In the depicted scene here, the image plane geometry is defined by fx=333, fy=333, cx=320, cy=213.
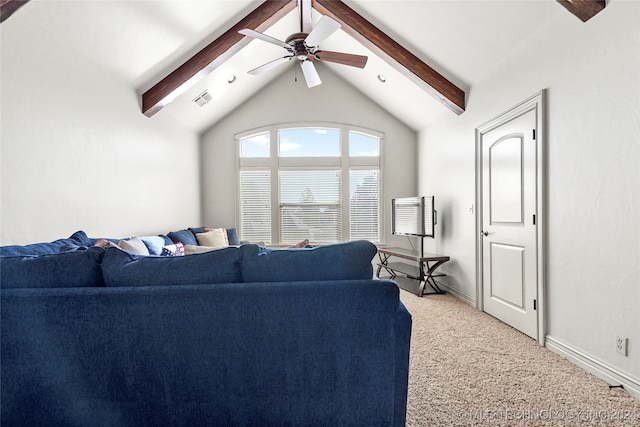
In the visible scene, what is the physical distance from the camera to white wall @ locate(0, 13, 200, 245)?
86.9 inches

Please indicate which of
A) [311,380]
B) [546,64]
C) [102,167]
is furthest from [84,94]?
[546,64]

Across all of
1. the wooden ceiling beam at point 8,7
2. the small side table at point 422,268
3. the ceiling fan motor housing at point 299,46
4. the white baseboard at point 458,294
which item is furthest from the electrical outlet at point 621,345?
the wooden ceiling beam at point 8,7

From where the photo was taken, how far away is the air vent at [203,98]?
4.57m

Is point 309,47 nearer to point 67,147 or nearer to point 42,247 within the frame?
point 67,147

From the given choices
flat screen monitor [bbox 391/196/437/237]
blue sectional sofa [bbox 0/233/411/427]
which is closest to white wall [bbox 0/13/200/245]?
blue sectional sofa [bbox 0/233/411/427]

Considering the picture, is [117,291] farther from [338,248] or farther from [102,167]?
[102,167]

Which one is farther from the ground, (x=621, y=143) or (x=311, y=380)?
(x=621, y=143)

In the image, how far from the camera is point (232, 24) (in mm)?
3750

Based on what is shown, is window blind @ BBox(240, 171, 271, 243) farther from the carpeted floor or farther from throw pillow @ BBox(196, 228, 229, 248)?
the carpeted floor

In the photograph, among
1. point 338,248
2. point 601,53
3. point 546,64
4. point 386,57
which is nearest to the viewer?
point 338,248

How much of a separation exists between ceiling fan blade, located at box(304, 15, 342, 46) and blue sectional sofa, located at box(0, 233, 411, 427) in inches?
86.1

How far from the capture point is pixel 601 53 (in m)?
2.18

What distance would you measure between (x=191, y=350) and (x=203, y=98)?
160 inches

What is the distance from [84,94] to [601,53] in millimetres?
3947
